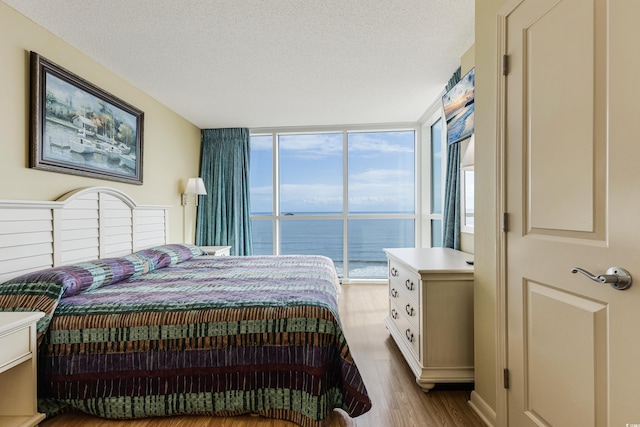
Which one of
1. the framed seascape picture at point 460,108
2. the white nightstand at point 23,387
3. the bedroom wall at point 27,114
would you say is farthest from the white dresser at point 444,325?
the bedroom wall at point 27,114

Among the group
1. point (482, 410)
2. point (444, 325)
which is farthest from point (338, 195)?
point (482, 410)

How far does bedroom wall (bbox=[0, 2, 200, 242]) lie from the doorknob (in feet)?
10.1

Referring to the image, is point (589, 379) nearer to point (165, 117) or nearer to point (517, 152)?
point (517, 152)

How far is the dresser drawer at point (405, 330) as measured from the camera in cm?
199

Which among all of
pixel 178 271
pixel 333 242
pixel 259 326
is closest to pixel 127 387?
pixel 259 326

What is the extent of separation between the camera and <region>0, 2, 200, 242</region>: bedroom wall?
1955mm

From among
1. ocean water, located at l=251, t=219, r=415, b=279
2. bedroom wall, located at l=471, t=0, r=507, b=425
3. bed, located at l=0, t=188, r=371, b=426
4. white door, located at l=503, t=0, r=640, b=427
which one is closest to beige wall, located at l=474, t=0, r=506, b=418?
bedroom wall, located at l=471, t=0, r=507, b=425

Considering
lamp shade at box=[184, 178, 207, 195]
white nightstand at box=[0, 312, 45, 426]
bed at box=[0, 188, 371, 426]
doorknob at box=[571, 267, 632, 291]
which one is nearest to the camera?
doorknob at box=[571, 267, 632, 291]

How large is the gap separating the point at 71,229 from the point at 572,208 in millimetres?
3110

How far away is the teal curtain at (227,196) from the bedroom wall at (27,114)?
36.5 inches

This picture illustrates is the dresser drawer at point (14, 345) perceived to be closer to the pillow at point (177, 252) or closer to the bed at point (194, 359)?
the bed at point (194, 359)

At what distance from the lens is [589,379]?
1.02 meters

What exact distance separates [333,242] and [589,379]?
3941mm

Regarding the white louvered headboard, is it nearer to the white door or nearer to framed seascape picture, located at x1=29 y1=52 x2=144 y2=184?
framed seascape picture, located at x1=29 y1=52 x2=144 y2=184
